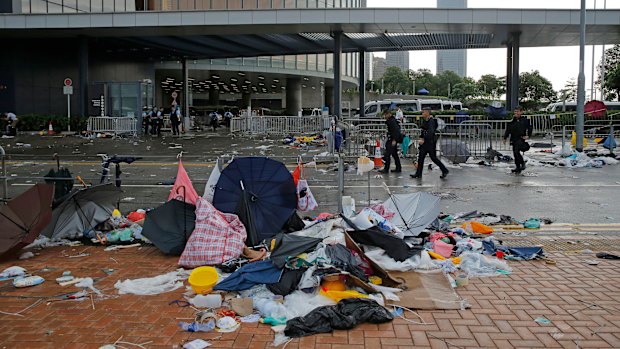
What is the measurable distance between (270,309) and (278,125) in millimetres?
27583

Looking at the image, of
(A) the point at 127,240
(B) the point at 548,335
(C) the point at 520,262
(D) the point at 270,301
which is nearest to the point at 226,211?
(A) the point at 127,240

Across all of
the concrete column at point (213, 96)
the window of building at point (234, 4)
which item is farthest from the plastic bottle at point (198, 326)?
the concrete column at point (213, 96)

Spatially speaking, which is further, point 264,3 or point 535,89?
point 535,89

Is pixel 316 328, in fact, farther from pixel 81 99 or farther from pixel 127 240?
pixel 81 99

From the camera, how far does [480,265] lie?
653 centimetres

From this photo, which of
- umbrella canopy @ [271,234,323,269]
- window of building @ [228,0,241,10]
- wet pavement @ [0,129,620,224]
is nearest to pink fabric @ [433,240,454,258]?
umbrella canopy @ [271,234,323,269]

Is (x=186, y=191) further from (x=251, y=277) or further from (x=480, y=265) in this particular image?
(x=480, y=265)

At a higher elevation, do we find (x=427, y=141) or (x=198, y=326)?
(x=427, y=141)

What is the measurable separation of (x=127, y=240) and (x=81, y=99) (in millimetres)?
29849

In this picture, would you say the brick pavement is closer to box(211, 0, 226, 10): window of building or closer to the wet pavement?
the wet pavement

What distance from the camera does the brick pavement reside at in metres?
4.59

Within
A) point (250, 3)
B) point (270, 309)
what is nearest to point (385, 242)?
point (270, 309)

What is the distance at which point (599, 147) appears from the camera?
22.8m

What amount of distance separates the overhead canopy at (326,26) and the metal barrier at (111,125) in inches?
202
